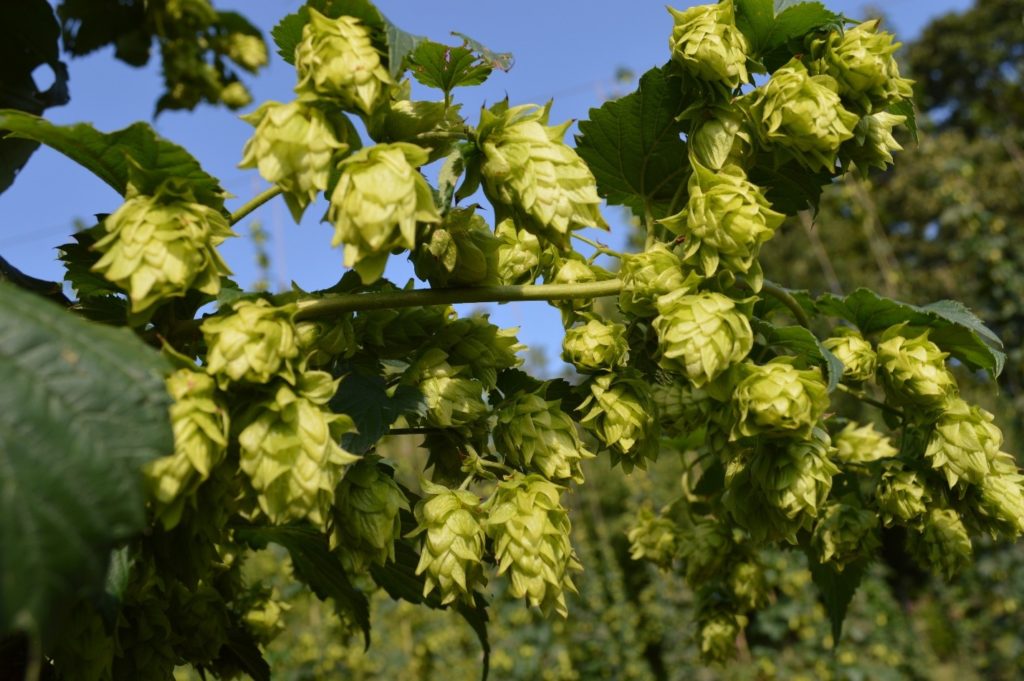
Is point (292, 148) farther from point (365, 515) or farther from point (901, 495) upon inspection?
point (901, 495)

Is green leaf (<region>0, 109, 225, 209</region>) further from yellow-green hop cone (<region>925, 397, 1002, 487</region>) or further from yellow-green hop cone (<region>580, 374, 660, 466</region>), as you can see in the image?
yellow-green hop cone (<region>925, 397, 1002, 487</region>)

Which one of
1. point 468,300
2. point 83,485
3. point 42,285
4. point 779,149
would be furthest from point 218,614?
point 779,149

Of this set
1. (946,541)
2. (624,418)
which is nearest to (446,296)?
(624,418)

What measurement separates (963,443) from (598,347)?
63 centimetres

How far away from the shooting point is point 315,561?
148 centimetres

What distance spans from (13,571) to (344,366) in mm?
571

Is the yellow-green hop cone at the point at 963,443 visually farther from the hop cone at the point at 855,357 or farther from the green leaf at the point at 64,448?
the green leaf at the point at 64,448

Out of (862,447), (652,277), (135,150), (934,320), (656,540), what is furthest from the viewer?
(656,540)

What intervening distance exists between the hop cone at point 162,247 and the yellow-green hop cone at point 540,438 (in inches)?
16.5

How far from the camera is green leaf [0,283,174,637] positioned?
59cm

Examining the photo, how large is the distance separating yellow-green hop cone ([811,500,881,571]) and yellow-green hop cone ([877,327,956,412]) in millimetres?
209

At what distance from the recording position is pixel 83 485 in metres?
0.64

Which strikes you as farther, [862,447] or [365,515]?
[862,447]

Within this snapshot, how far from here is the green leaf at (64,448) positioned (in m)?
0.59
